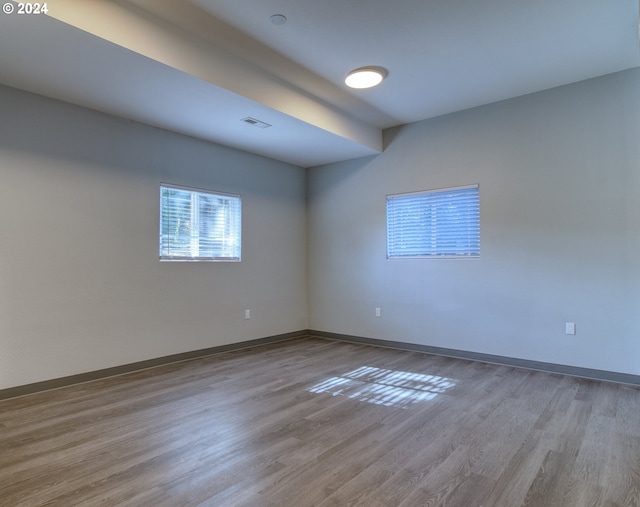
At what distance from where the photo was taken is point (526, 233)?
155 inches

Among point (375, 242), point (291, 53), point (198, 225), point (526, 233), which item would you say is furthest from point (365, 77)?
point (198, 225)

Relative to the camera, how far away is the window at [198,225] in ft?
13.6

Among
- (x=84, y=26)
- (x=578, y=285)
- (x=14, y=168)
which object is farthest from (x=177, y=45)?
(x=578, y=285)

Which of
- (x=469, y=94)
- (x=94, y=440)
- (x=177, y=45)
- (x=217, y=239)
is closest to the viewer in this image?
(x=94, y=440)

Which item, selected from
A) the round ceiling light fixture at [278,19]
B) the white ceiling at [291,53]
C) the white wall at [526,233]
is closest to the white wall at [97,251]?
the white ceiling at [291,53]

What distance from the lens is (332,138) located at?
14.5ft

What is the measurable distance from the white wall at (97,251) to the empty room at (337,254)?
0.07ft

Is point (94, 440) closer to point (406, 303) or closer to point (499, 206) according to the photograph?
point (406, 303)

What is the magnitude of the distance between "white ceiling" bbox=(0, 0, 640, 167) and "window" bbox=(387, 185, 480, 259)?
1125 millimetres

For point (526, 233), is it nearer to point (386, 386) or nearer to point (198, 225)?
point (386, 386)

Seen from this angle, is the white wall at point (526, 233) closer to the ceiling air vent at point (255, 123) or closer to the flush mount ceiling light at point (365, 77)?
the flush mount ceiling light at point (365, 77)

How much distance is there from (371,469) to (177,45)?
3150 mm

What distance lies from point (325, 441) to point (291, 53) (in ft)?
9.94

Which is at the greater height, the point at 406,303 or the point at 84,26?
the point at 84,26
